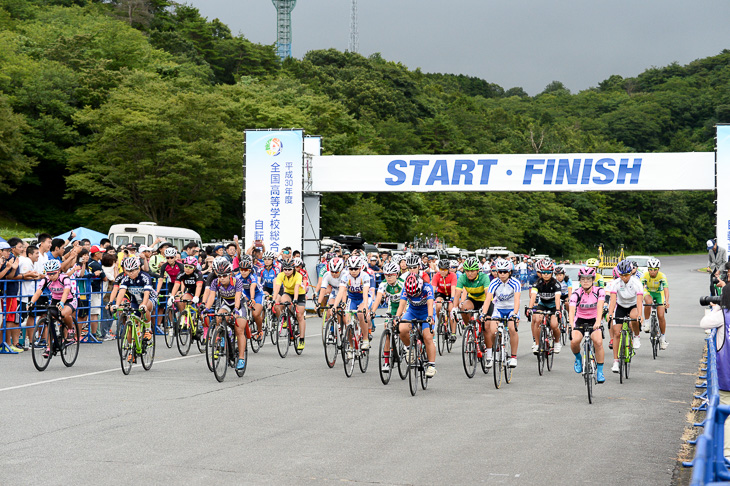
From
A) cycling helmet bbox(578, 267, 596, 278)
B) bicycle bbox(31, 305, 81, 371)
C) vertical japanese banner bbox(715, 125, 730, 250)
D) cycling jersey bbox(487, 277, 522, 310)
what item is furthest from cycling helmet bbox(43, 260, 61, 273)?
vertical japanese banner bbox(715, 125, 730, 250)

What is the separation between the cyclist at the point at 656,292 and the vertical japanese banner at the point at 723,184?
849 centimetres

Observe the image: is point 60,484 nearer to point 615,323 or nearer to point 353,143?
point 615,323

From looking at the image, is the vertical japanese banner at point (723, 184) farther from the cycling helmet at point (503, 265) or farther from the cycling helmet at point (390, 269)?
the cycling helmet at point (390, 269)

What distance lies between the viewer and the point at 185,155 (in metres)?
44.9

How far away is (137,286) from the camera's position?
1395 cm

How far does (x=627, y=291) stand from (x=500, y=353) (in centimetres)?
265

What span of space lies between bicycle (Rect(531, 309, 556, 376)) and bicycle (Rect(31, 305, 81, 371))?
7.92 meters

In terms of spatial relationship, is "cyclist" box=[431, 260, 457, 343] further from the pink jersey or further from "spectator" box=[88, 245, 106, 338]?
"spectator" box=[88, 245, 106, 338]

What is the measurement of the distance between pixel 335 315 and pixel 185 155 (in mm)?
32231

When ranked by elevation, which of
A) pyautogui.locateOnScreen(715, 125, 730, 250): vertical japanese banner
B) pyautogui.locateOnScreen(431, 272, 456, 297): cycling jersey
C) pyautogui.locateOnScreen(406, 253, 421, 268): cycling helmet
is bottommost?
pyautogui.locateOnScreen(431, 272, 456, 297): cycling jersey

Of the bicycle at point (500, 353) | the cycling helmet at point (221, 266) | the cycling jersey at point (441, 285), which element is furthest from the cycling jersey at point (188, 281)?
the bicycle at point (500, 353)

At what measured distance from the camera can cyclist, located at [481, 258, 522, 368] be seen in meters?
13.5

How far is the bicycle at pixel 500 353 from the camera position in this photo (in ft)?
40.9

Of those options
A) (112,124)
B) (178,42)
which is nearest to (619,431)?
(112,124)
